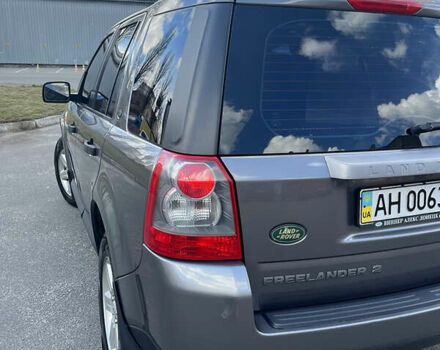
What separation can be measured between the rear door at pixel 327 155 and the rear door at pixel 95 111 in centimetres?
109

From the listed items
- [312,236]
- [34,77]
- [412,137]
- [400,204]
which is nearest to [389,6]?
[412,137]

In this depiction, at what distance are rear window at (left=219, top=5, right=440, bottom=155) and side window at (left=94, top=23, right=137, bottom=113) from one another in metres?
1.18

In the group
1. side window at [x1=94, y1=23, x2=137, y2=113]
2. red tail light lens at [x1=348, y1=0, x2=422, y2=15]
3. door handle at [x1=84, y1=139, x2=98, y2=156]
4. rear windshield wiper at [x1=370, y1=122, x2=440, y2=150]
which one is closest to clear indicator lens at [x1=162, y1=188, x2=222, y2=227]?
rear windshield wiper at [x1=370, y1=122, x2=440, y2=150]

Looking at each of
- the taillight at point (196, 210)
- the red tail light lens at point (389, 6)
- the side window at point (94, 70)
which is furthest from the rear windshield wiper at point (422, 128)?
the side window at point (94, 70)

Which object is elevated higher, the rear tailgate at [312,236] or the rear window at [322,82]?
the rear window at [322,82]

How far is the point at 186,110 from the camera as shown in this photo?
1562 millimetres

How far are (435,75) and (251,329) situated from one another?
134 centimetres

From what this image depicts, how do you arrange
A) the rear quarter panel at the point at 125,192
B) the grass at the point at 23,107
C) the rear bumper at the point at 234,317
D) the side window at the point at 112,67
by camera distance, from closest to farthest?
the rear bumper at the point at 234,317, the rear quarter panel at the point at 125,192, the side window at the point at 112,67, the grass at the point at 23,107

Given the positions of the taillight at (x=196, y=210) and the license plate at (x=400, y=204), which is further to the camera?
the license plate at (x=400, y=204)

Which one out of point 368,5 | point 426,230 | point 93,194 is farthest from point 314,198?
point 93,194

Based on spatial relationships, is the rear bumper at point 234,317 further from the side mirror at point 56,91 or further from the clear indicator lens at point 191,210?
the side mirror at point 56,91

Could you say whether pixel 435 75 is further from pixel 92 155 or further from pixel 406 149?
pixel 92 155

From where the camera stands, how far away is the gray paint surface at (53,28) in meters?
31.4

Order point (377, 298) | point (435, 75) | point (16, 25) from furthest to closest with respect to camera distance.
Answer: point (16, 25) < point (435, 75) < point (377, 298)
